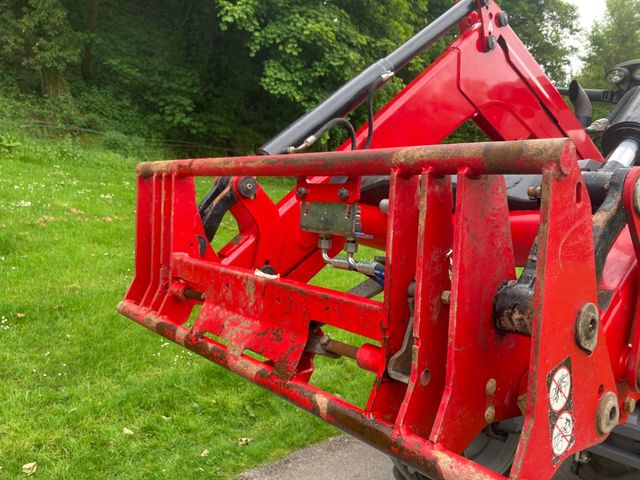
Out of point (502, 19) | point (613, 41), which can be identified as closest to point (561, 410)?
point (502, 19)

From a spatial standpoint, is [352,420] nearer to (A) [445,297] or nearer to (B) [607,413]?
(A) [445,297]

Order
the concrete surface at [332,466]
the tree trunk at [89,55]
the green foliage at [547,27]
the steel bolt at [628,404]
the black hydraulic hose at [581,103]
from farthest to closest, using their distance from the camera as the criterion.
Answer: the green foliage at [547,27]
the tree trunk at [89,55]
the black hydraulic hose at [581,103]
the concrete surface at [332,466]
the steel bolt at [628,404]

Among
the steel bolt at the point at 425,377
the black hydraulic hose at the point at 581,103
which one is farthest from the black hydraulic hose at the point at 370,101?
the steel bolt at the point at 425,377

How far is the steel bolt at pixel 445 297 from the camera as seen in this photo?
158 cm

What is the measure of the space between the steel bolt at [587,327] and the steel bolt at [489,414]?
0.28 m

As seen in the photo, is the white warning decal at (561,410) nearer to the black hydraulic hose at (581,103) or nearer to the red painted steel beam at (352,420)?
the red painted steel beam at (352,420)

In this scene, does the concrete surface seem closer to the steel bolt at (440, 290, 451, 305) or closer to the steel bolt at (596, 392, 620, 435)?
the steel bolt at (596, 392, 620, 435)

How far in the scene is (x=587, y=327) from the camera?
4.86ft

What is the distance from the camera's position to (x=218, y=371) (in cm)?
416

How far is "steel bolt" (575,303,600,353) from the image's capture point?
4.79ft

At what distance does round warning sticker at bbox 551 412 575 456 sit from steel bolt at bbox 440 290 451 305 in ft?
1.23

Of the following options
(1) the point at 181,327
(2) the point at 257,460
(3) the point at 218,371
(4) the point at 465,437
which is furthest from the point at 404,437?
(3) the point at 218,371

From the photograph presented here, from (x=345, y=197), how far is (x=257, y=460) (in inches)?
67.3

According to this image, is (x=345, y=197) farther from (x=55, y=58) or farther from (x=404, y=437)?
(x=55, y=58)
